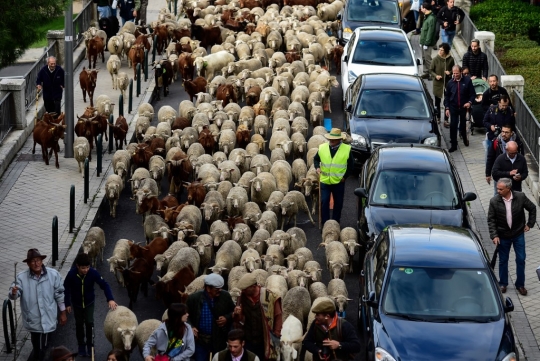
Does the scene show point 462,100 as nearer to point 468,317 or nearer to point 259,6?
point 468,317

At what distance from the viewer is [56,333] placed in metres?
16.4

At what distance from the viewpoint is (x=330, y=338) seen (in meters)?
12.5

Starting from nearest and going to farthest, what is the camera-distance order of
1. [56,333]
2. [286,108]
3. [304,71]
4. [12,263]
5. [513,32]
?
[56,333]
[12,263]
[286,108]
[304,71]
[513,32]

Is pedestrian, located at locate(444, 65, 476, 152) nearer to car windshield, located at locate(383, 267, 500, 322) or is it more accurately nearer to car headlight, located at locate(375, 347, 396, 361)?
car windshield, located at locate(383, 267, 500, 322)

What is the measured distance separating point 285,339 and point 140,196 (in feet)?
23.7

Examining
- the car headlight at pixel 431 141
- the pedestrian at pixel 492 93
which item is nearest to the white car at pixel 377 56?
the pedestrian at pixel 492 93

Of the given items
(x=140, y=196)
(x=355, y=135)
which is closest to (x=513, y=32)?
(x=355, y=135)

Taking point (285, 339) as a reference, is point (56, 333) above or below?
below

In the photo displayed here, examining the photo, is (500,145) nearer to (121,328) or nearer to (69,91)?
(121,328)

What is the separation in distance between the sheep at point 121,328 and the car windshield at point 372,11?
60.1 ft

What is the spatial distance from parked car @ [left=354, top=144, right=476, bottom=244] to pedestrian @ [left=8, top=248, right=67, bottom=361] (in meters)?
5.14

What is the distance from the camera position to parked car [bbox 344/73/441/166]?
21.8 m

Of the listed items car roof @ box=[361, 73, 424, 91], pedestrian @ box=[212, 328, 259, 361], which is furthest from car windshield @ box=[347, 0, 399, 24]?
pedestrian @ box=[212, 328, 259, 361]

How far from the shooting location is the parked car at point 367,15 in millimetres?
31531
